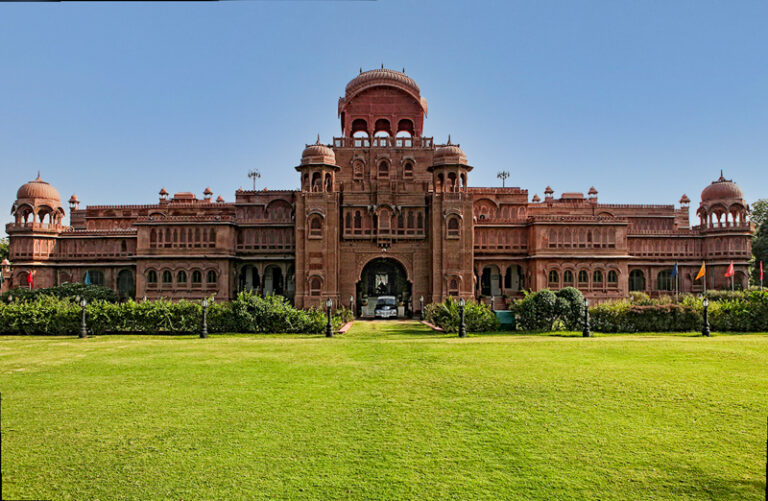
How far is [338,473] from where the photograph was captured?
7.73 meters

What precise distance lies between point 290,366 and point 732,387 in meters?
10.6

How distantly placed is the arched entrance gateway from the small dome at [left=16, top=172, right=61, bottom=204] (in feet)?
82.2

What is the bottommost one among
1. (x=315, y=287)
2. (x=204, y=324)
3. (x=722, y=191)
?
(x=204, y=324)

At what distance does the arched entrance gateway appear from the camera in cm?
3853

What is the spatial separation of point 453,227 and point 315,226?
912cm

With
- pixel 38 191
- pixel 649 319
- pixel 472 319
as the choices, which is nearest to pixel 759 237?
pixel 649 319

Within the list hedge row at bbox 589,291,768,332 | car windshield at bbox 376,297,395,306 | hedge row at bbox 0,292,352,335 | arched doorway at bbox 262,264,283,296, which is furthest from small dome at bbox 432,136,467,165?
hedge row at bbox 0,292,352,335

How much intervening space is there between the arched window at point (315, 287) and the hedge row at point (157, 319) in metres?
10.7

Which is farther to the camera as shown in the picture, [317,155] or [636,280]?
[636,280]

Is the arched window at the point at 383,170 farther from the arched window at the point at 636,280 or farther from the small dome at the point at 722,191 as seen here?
the small dome at the point at 722,191

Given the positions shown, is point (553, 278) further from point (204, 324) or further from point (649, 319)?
point (204, 324)

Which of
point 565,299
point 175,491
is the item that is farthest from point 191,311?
point 175,491

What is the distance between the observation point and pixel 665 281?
43.6 m

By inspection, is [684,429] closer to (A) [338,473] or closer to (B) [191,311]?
(A) [338,473]
